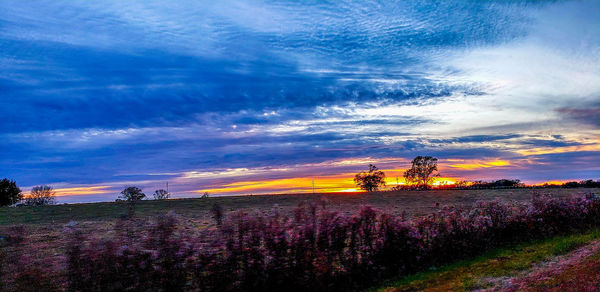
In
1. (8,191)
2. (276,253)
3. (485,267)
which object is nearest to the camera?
(276,253)

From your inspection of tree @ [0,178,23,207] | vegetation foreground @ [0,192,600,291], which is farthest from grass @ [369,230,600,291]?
tree @ [0,178,23,207]

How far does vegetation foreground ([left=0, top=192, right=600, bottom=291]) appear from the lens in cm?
673

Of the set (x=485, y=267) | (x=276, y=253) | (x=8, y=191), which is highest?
(x=8, y=191)

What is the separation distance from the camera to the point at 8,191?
43188 millimetres

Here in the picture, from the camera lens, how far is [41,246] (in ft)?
36.8

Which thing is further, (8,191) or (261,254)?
(8,191)

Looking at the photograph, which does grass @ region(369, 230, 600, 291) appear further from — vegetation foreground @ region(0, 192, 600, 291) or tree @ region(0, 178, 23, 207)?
tree @ region(0, 178, 23, 207)

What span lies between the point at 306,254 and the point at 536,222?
10.2 meters

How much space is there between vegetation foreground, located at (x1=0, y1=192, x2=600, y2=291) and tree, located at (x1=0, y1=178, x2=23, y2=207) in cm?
4068

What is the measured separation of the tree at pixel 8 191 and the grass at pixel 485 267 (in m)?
48.3

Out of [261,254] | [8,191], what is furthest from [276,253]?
[8,191]

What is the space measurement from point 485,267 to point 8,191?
50965mm

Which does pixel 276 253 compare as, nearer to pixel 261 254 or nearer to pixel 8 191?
pixel 261 254

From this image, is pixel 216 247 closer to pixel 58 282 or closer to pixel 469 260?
pixel 58 282
